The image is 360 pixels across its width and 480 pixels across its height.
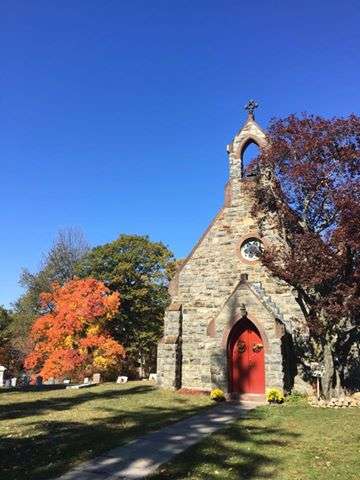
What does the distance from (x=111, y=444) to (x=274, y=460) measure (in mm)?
3101

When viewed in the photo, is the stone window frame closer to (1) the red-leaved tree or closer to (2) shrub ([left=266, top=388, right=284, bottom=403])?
(1) the red-leaved tree

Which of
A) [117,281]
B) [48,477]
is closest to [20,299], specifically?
[117,281]

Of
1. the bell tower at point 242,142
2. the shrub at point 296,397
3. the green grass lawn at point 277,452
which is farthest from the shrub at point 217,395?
the bell tower at point 242,142

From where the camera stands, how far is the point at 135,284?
3569 centimetres

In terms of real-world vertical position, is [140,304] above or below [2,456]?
above

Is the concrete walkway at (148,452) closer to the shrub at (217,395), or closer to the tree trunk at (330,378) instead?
the shrub at (217,395)

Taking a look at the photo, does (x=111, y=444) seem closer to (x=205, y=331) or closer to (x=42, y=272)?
(x=205, y=331)

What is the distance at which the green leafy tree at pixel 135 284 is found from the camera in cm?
3475

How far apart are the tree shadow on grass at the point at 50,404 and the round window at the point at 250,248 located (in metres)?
7.01

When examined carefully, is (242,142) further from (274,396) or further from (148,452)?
(148,452)

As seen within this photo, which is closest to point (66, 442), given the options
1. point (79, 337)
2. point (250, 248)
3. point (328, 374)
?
point (328, 374)

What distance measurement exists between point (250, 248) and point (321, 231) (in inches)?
151

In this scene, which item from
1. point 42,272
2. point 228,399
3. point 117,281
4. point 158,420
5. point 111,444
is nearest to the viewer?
point 111,444

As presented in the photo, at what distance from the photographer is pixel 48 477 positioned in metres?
6.69
